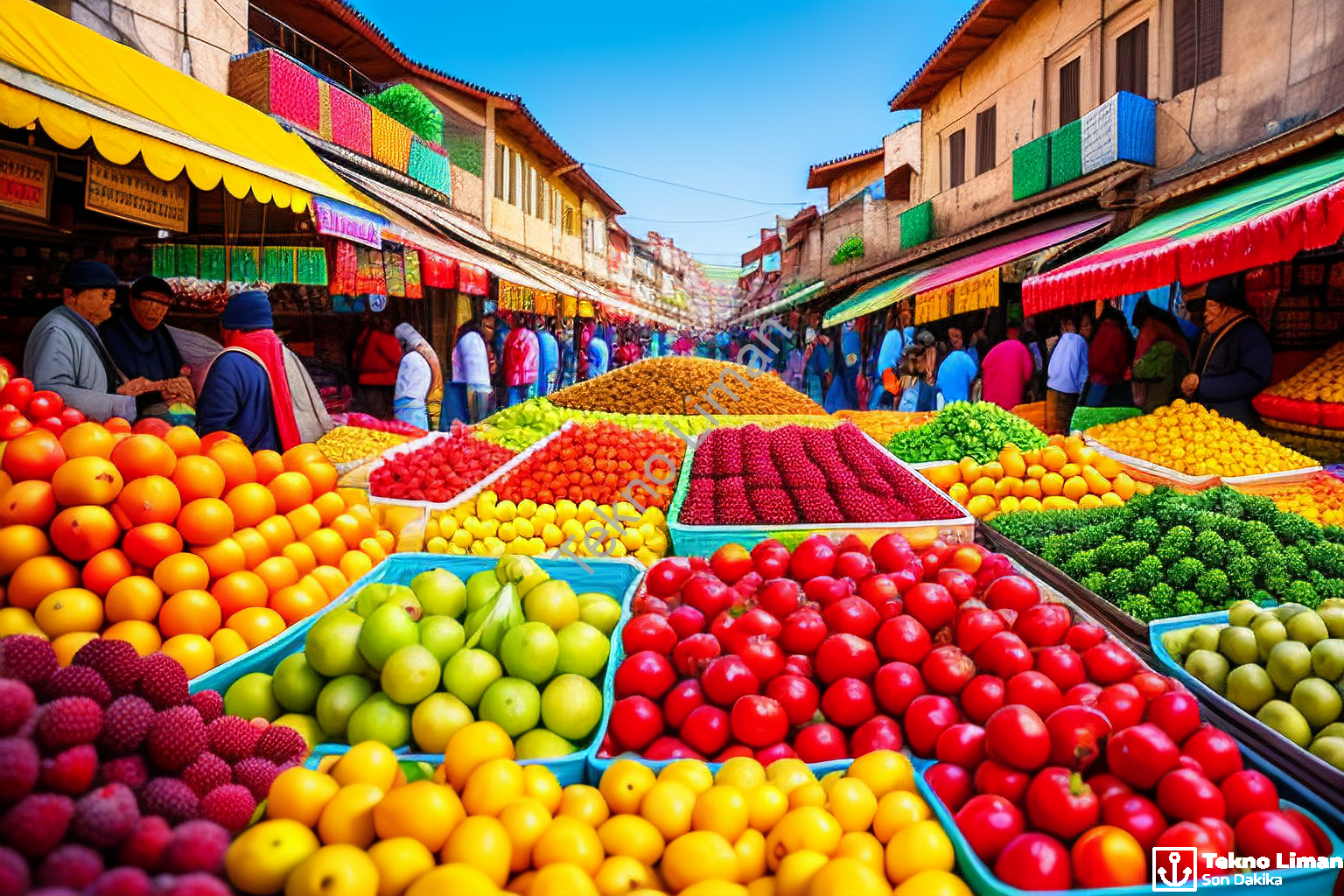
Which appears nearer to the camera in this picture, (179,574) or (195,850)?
(195,850)

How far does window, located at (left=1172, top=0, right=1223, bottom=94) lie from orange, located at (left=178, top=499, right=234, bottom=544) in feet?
36.3

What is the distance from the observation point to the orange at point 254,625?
6.93 feet

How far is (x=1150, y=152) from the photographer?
365 inches

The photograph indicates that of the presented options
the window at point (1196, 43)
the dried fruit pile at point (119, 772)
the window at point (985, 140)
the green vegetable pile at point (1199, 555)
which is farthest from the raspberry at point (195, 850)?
the window at point (985, 140)

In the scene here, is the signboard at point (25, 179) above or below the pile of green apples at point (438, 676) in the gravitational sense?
above

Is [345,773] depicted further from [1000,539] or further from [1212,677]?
[1000,539]

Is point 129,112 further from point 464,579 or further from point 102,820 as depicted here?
point 102,820

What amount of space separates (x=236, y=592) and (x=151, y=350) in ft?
11.2

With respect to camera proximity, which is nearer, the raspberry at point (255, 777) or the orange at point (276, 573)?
the raspberry at point (255, 777)

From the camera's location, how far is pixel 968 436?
15.7 ft

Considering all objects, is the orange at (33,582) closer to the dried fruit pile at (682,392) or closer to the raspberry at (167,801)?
the raspberry at (167,801)

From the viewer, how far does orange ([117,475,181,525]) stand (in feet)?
7.00

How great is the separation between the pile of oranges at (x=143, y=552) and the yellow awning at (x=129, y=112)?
A: 258 centimetres

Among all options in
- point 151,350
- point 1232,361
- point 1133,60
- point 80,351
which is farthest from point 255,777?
point 1133,60
